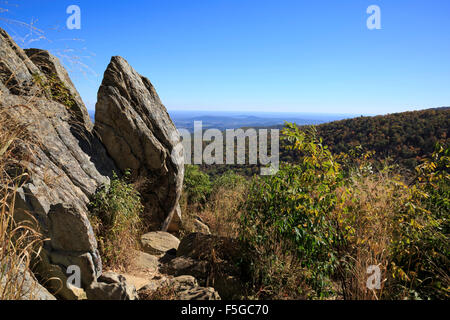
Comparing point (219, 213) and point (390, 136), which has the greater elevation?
point (390, 136)

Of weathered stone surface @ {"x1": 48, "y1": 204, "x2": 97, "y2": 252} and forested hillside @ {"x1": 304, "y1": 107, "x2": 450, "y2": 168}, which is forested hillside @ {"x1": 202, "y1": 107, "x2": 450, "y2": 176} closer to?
forested hillside @ {"x1": 304, "y1": 107, "x2": 450, "y2": 168}

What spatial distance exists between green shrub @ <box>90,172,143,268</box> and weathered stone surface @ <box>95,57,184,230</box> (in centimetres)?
121

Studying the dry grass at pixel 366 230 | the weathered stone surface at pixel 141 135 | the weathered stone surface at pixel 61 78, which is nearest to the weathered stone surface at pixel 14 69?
the weathered stone surface at pixel 61 78

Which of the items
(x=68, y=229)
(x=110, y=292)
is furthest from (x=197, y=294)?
(x=68, y=229)

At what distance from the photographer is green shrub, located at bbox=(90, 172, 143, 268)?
4055 mm

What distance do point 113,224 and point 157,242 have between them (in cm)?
155

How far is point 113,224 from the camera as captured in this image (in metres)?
4.17

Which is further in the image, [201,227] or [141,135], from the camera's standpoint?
[201,227]

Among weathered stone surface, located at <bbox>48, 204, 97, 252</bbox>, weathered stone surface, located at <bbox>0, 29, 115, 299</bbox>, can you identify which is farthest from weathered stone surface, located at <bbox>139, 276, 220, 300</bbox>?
weathered stone surface, located at <bbox>48, 204, 97, 252</bbox>

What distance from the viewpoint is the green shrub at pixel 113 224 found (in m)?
4.05

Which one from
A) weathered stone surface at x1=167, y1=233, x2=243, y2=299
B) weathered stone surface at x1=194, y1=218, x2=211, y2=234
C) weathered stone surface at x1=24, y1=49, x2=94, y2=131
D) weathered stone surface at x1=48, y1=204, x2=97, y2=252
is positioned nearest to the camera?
weathered stone surface at x1=48, y1=204, x2=97, y2=252

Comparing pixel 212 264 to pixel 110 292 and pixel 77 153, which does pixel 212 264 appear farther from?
pixel 77 153
